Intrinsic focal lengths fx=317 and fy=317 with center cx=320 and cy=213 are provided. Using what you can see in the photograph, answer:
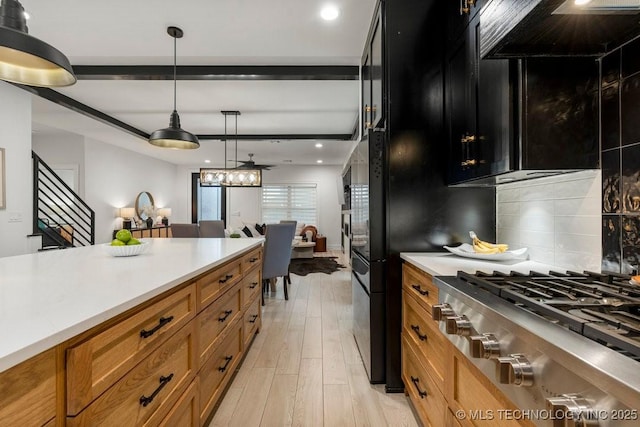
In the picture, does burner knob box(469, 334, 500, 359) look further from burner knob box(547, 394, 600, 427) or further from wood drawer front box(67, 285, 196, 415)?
wood drawer front box(67, 285, 196, 415)

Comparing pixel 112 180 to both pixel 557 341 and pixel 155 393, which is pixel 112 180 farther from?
pixel 557 341

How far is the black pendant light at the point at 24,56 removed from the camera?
1.15 metres

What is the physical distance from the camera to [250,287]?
8.66 ft

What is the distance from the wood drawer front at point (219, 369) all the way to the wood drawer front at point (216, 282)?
0.30 m

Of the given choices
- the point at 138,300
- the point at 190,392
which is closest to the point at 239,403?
the point at 190,392

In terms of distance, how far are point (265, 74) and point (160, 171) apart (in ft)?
21.4

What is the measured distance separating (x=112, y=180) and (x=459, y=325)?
7.40 m

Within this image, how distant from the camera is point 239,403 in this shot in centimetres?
191

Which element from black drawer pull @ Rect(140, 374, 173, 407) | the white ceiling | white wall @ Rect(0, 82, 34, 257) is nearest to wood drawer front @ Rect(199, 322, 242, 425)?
black drawer pull @ Rect(140, 374, 173, 407)

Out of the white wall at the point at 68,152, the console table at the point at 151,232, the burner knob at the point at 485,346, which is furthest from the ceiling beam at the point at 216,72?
the console table at the point at 151,232

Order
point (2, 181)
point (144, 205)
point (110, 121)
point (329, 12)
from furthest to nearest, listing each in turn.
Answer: point (144, 205) → point (110, 121) → point (2, 181) → point (329, 12)

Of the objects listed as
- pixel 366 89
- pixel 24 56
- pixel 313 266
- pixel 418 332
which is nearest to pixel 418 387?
pixel 418 332

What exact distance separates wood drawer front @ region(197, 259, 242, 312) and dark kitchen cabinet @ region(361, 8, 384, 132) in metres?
1.38

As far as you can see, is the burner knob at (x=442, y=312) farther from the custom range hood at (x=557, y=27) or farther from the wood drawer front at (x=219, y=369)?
the wood drawer front at (x=219, y=369)
